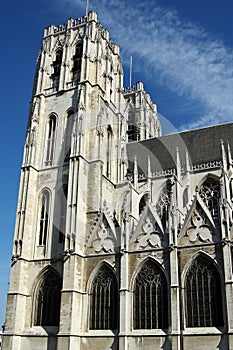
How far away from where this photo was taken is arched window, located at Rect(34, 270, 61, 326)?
2342 centimetres

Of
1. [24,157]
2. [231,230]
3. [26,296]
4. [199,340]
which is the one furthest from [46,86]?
[199,340]

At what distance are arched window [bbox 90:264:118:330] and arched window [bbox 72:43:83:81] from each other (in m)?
14.5

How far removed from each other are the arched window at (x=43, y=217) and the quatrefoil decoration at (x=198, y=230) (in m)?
9.55

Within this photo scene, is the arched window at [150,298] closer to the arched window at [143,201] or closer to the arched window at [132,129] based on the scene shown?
the arched window at [143,201]

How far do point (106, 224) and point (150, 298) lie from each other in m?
5.10

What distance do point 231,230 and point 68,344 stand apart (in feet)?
32.9

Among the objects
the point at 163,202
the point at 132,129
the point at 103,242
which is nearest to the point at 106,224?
the point at 103,242

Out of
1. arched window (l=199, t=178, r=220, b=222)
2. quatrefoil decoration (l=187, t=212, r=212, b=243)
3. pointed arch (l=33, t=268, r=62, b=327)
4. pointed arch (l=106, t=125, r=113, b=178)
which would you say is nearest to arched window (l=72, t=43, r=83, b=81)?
pointed arch (l=106, t=125, r=113, b=178)

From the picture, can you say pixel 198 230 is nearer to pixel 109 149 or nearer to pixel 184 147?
pixel 109 149

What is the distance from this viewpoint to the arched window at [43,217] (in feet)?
85.3

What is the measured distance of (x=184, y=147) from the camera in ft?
106

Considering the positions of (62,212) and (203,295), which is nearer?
(203,295)

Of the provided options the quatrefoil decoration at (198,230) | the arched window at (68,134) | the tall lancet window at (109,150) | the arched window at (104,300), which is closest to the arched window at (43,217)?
the arched window at (68,134)

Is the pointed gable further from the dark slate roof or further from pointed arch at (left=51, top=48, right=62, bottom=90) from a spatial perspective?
pointed arch at (left=51, top=48, right=62, bottom=90)
